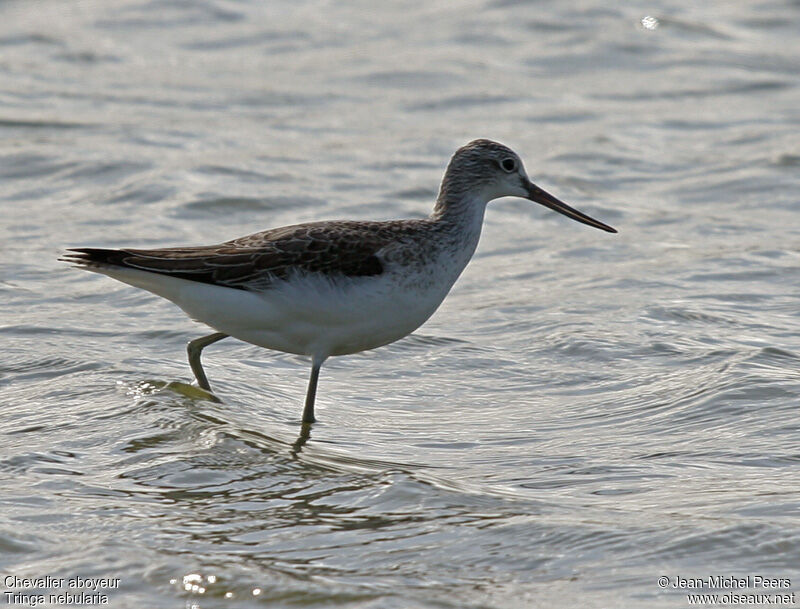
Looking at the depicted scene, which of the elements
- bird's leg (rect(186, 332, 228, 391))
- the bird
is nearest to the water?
bird's leg (rect(186, 332, 228, 391))

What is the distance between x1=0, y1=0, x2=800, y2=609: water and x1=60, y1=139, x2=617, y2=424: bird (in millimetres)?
738

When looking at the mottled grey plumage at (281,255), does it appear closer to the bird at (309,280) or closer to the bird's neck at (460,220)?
the bird at (309,280)

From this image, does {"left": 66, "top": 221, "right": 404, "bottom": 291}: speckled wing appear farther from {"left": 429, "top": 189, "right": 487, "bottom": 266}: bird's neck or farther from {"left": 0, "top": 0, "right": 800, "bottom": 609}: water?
{"left": 0, "top": 0, "right": 800, "bottom": 609}: water

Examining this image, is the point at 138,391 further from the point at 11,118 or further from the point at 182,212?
the point at 11,118

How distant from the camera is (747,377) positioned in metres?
9.88

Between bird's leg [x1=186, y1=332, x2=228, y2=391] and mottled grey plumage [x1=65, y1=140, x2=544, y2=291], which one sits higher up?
mottled grey plumage [x1=65, y1=140, x2=544, y2=291]

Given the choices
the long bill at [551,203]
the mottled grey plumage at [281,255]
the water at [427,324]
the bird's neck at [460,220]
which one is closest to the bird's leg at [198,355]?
the water at [427,324]

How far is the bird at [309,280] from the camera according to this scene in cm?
873

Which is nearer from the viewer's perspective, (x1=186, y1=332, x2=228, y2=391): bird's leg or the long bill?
(x1=186, y1=332, x2=228, y2=391): bird's leg

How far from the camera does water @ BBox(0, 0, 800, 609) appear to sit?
708 centimetres

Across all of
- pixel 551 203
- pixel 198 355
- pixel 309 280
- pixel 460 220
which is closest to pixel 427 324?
pixel 551 203

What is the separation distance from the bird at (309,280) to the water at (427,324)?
74 centimetres

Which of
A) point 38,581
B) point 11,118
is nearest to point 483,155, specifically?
point 38,581

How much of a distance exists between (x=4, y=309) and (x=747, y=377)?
6166 mm
